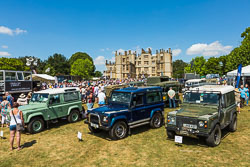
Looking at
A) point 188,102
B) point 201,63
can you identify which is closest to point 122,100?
point 188,102

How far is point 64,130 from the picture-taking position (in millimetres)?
9336

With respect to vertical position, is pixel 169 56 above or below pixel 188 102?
above

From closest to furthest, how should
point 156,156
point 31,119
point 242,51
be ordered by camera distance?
point 156,156 → point 31,119 → point 242,51

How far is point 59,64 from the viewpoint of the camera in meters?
77.2

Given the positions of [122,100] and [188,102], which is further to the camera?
[122,100]

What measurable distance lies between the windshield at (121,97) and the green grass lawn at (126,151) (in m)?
1.76

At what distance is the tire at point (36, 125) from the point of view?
28.1 feet

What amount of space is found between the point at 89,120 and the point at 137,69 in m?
80.5

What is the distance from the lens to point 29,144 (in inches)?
295

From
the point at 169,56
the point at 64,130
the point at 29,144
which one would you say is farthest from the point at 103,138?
the point at 169,56

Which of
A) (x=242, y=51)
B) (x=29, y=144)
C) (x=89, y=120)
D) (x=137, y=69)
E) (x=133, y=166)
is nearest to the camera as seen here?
(x=133, y=166)

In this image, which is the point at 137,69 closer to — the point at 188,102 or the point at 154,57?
the point at 154,57

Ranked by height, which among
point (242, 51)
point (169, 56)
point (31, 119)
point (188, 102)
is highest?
point (169, 56)

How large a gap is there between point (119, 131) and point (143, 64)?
7995 cm
